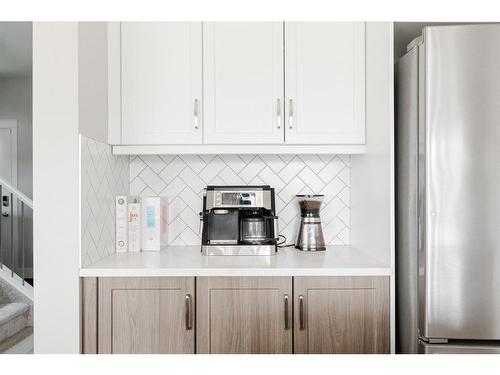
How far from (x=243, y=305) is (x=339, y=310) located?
1.35 feet

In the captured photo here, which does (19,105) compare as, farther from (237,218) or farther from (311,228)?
(311,228)

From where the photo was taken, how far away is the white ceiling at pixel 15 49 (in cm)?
367

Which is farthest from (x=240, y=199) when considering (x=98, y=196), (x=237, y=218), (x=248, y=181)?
(x=98, y=196)

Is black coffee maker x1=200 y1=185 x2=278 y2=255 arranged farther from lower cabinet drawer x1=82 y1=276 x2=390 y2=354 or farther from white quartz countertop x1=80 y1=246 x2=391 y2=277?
lower cabinet drawer x1=82 y1=276 x2=390 y2=354

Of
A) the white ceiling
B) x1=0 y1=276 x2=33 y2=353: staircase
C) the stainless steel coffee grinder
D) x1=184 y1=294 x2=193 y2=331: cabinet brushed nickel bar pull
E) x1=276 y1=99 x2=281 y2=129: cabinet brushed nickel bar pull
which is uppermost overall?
the white ceiling

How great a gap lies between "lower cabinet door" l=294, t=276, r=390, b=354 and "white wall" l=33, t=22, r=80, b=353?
96cm

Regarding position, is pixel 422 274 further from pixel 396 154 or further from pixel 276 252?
pixel 276 252

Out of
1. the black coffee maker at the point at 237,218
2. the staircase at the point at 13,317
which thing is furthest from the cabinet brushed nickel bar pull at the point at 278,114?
the staircase at the point at 13,317

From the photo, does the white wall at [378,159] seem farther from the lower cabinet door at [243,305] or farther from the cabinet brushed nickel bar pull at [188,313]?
the cabinet brushed nickel bar pull at [188,313]

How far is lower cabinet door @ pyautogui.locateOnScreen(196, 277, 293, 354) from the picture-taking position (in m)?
1.77

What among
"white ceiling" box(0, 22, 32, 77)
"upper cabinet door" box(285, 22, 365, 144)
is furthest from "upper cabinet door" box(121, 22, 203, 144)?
"white ceiling" box(0, 22, 32, 77)

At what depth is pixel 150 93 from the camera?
81.9 inches

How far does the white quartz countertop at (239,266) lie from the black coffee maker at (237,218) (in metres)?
0.11
